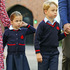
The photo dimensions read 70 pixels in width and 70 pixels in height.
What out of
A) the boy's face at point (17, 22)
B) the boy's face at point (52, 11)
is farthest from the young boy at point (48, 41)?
the boy's face at point (17, 22)

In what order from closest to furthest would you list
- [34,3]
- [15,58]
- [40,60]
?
[40,60] → [15,58] → [34,3]

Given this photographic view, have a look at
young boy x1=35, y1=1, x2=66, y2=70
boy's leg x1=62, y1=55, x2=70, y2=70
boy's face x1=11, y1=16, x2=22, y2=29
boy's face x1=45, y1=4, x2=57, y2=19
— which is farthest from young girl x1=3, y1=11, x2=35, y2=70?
boy's leg x1=62, y1=55, x2=70, y2=70

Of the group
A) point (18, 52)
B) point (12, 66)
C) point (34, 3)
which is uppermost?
point (34, 3)

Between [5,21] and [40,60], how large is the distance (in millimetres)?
1039

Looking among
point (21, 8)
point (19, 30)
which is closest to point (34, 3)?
point (21, 8)

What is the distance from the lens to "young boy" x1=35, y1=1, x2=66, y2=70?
3.19m

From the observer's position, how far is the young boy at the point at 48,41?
3.19m

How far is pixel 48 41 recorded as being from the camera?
3.22m

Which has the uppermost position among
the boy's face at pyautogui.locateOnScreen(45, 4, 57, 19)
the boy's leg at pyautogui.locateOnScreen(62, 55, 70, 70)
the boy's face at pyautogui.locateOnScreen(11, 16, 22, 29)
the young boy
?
the boy's face at pyautogui.locateOnScreen(45, 4, 57, 19)

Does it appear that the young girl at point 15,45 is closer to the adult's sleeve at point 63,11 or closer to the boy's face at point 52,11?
the boy's face at point 52,11

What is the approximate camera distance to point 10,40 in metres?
3.63

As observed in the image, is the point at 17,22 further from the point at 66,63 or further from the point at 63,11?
the point at 66,63

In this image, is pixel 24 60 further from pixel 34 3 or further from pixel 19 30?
pixel 34 3

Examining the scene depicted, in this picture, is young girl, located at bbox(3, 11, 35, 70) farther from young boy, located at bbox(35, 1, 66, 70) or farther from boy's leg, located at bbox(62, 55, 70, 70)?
boy's leg, located at bbox(62, 55, 70, 70)
